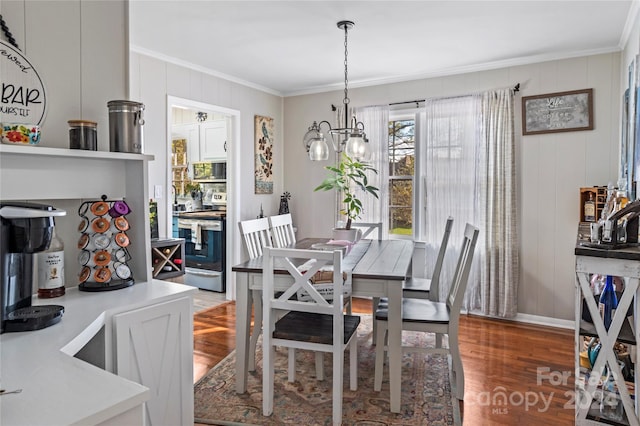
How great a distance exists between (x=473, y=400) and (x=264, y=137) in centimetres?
354

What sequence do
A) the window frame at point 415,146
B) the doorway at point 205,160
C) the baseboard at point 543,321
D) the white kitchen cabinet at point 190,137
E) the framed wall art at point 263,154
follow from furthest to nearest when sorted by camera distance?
the white kitchen cabinet at point 190,137 < the framed wall art at point 263,154 < the doorway at point 205,160 < the window frame at point 415,146 < the baseboard at point 543,321

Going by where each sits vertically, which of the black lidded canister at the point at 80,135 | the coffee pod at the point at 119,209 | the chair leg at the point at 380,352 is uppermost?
the black lidded canister at the point at 80,135

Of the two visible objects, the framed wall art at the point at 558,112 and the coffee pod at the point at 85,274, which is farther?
the framed wall art at the point at 558,112

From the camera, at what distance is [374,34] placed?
3166 millimetres

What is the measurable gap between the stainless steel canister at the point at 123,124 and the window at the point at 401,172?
3163 mm

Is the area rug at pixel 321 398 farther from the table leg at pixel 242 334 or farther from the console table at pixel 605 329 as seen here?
the console table at pixel 605 329

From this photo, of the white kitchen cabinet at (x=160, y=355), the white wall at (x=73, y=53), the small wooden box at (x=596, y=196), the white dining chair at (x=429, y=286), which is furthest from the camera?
the small wooden box at (x=596, y=196)

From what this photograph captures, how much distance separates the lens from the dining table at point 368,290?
229 centimetres

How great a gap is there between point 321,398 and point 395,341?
597 mm

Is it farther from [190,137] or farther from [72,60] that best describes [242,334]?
[190,137]

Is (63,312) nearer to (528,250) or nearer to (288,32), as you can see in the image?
(288,32)

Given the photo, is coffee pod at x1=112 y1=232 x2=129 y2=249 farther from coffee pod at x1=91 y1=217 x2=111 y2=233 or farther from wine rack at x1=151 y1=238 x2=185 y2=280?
wine rack at x1=151 y1=238 x2=185 y2=280

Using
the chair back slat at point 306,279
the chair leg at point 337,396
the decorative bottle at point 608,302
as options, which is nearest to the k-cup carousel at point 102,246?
the chair back slat at point 306,279

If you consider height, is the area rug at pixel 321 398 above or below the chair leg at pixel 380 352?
below
